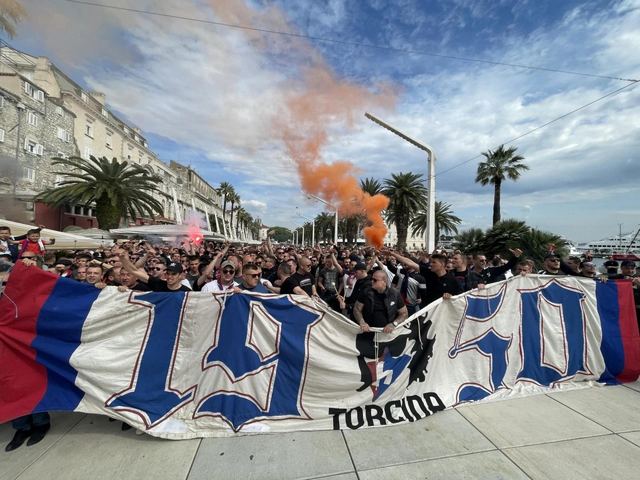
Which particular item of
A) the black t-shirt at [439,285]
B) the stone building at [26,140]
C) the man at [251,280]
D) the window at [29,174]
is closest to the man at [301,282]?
the man at [251,280]

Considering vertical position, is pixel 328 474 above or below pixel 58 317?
below

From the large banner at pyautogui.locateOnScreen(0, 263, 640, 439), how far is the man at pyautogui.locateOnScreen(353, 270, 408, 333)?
0.91ft

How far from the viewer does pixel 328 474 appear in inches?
108

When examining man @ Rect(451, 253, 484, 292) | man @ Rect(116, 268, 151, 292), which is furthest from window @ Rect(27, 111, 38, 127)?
man @ Rect(451, 253, 484, 292)

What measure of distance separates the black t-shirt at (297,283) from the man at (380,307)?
1329 millimetres

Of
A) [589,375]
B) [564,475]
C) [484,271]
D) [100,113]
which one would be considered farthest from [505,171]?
[100,113]

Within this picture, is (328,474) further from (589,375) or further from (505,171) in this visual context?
(505,171)

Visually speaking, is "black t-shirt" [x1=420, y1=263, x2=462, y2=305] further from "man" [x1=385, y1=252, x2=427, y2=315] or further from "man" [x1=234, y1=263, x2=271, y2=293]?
"man" [x1=234, y1=263, x2=271, y2=293]

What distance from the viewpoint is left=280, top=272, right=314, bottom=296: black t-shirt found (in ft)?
17.0

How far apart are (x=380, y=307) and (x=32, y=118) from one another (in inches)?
1334

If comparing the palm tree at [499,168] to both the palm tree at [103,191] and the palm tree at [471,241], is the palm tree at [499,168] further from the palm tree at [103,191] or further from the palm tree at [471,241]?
the palm tree at [103,191]

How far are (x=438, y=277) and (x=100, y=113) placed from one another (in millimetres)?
45449

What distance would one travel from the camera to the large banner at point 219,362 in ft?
10.8

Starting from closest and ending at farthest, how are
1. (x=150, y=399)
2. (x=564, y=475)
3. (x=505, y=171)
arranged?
(x=564, y=475), (x=150, y=399), (x=505, y=171)
